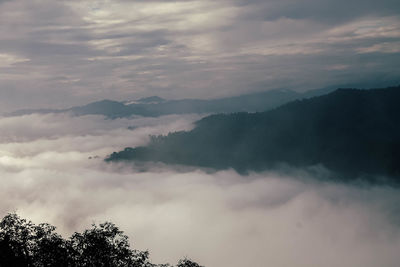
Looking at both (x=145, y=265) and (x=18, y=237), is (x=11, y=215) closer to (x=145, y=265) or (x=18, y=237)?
(x=18, y=237)

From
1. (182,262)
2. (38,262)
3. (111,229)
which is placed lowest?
(182,262)

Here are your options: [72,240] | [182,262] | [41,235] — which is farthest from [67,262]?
[182,262]

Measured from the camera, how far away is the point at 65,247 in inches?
1667

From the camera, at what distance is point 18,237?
4369 centimetres

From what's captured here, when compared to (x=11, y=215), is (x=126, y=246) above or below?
below

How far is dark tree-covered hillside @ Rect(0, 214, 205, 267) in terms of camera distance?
4141 centimetres

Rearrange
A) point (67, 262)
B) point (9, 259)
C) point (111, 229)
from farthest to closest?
point (111, 229) → point (67, 262) → point (9, 259)

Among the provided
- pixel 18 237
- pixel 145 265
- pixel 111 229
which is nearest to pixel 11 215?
pixel 18 237

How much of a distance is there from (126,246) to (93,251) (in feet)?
13.6

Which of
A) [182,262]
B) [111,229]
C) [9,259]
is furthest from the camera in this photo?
[182,262]

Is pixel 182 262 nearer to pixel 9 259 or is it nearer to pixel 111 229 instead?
pixel 111 229

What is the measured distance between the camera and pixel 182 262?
48.8 meters

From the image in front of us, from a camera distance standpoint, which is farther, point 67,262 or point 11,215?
point 11,215

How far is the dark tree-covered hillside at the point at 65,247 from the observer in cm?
4141
